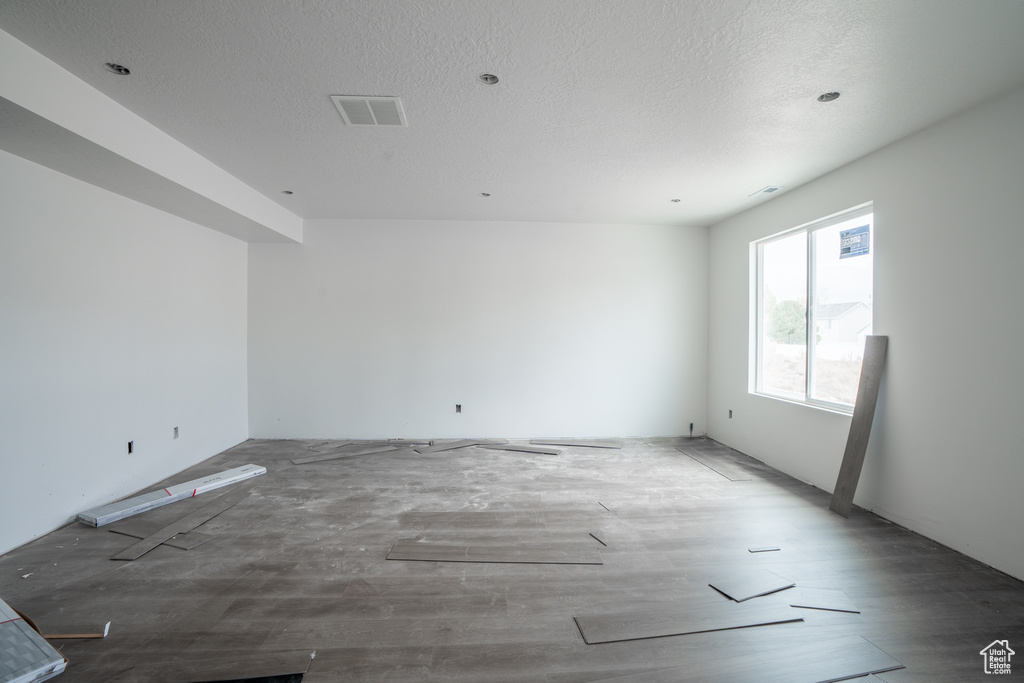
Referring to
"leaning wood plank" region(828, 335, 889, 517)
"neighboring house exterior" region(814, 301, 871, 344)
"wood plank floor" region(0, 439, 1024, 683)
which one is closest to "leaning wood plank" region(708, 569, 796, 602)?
"wood plank floor" region(0, 439, 1024, 683)

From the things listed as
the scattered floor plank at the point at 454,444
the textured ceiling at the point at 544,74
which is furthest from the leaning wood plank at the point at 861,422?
the scattered floor plank at the point at 454,444

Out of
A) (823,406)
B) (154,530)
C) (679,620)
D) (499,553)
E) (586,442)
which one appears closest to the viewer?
(679,620)

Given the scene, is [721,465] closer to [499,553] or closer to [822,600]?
[822,600]

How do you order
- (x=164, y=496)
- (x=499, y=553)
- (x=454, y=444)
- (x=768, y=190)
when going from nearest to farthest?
1. (x=499, y=553)
2. (x=164, y=496)
3. (x=768, y=190)
4. (x=454, y=444)

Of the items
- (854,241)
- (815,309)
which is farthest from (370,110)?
(815,309)

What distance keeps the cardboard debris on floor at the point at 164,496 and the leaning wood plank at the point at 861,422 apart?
531 centimetres

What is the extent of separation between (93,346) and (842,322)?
6427mm

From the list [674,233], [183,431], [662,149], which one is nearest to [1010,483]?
[662,149]

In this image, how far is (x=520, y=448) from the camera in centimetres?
527

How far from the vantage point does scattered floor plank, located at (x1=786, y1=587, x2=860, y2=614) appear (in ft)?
7.13

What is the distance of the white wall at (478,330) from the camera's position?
5.62m

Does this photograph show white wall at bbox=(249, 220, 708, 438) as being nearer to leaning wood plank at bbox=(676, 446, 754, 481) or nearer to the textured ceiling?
leaning wood plank at bbox=(676, 446, 754, 481)

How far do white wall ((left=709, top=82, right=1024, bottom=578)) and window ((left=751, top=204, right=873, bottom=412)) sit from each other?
0.20 meters

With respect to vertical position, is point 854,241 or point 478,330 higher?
point 854,241
